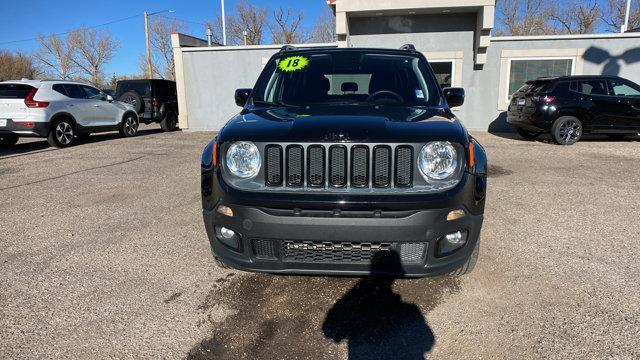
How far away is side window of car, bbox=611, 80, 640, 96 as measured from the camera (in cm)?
1035

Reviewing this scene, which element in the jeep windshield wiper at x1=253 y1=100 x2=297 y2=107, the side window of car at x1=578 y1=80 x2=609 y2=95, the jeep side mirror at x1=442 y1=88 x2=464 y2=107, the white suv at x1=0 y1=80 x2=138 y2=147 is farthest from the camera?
the side window of car at x1=578 y1=80 x2=609 y2=95

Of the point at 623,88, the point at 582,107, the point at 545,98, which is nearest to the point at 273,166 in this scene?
the point at 545,98

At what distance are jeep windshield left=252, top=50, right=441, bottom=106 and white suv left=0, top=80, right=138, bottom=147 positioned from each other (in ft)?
28.5

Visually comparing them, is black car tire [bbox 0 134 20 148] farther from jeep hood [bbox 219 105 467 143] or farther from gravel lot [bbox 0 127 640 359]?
jeep hood [bbox 219 105 467 143]

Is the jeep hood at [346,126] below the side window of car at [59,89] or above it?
below

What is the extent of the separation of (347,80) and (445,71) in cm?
1120

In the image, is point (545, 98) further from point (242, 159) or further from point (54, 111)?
point (54, 111)

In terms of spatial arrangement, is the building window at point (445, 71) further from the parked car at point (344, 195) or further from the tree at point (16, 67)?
the tree at point (16, 67)

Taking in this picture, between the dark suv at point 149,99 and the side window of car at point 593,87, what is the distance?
12956mm

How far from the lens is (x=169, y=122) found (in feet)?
51.6

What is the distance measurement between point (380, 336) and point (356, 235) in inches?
26.6

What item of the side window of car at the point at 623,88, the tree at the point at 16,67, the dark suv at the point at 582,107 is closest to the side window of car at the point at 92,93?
the dark suv at the point at 582,107

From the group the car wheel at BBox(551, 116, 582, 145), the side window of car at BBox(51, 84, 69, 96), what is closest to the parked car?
the car wheel at BBox(551, 116, 582, 145)

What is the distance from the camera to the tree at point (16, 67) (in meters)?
44.2
